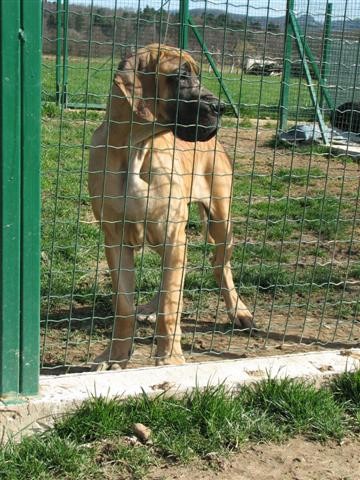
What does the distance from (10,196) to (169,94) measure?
1.25 meters

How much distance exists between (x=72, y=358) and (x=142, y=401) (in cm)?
109

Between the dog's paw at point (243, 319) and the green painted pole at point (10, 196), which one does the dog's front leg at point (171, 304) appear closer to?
the dog's paw at point (243, 319)

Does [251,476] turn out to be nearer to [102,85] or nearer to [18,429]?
[18,429]

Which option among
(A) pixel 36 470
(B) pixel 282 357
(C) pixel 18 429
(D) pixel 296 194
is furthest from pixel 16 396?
(D) pixel 296 194

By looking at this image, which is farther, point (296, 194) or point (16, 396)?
point (296, 194)

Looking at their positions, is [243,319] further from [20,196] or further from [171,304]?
[20,196]

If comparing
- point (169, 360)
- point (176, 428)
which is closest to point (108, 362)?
point (169, 360)

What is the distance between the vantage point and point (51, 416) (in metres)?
3.12

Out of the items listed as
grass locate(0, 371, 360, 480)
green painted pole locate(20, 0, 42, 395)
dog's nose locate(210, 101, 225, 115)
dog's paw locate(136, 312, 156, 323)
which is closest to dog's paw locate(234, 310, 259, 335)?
dog's paw locate(136, 312, 156, 323)

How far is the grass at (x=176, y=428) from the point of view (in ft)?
9.42

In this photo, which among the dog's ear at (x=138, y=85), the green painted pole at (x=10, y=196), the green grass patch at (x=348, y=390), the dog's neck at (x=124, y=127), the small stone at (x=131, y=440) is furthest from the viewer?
the dog's neck at (x=124, y=127)

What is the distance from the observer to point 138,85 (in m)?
3.70

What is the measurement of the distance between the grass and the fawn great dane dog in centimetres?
59

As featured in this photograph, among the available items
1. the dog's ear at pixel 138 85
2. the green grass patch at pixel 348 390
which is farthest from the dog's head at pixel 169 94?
the green grass patch at pixel 348 390
